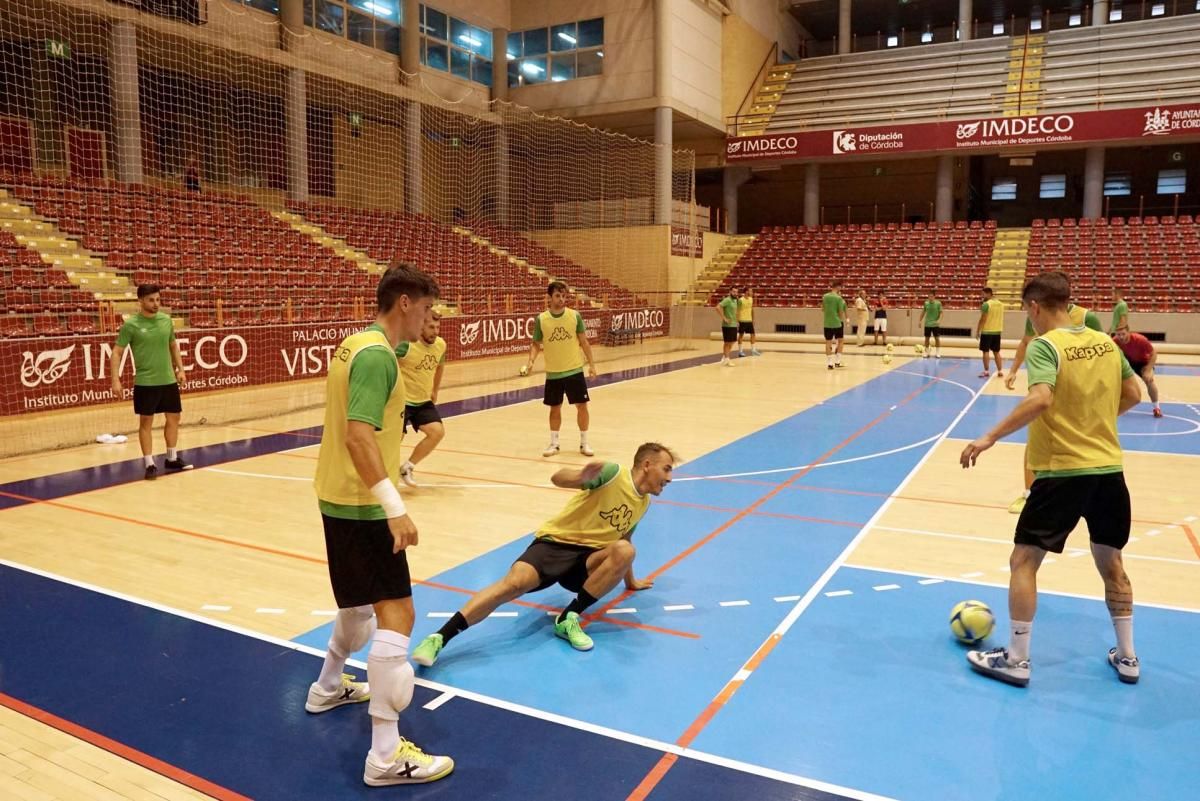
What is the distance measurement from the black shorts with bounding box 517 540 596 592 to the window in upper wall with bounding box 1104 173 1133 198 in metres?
39.7

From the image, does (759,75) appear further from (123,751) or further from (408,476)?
(123,751)

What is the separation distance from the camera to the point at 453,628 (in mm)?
4535

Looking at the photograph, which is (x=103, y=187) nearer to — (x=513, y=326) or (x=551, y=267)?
(x=513, y=326)

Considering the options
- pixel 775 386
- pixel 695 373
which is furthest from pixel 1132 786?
pixel 695 373

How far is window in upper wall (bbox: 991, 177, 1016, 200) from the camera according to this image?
38.7 metres

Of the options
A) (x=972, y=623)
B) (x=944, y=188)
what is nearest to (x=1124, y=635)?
(x=972, y=623)

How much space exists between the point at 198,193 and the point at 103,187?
2.13 m

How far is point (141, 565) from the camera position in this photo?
6.06m

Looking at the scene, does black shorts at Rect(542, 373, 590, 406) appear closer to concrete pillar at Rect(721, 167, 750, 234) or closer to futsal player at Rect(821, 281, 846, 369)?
futsal player at Rect(821, 281, 846, 369)

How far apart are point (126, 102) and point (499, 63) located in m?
15.0

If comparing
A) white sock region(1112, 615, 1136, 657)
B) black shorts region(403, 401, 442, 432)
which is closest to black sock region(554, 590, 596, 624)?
white sock region(1112, 615, 1136, 657)

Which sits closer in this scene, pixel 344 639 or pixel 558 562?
pixel 344 639

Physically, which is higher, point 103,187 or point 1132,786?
point 103,187

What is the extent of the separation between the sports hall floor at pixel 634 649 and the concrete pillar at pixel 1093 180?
1017 inches
